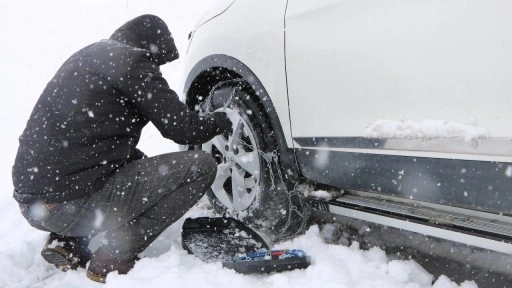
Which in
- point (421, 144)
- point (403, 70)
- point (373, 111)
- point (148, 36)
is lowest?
point (421, 144)

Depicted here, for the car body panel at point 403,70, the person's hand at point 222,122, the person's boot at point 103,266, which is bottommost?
the person's boot at point 103,266

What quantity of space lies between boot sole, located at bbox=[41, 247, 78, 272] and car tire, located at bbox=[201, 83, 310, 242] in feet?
3.21

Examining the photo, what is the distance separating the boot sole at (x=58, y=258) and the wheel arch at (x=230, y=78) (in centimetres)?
125

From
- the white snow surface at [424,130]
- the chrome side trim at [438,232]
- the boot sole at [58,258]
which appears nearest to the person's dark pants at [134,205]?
the boot sole at [58,258]

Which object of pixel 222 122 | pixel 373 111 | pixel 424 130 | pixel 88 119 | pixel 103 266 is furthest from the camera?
pixel 222 122

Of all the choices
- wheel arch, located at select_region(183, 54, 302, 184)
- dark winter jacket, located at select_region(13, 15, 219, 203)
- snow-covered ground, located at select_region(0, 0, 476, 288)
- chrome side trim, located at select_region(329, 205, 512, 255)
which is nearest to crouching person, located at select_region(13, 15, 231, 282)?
dark winter jacket, located at select_region(13, 15, 219, 203)

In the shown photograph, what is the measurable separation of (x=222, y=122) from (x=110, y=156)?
0.63m

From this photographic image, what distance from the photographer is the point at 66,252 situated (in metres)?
2.38

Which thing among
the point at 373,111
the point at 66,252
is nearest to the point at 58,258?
the point at 66,252

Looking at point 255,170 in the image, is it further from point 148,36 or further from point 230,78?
point 148,36

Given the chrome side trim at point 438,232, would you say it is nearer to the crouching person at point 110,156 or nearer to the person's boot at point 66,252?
the crouching person at point 110,156

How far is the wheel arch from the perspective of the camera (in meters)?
2.33

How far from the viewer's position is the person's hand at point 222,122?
242 cm

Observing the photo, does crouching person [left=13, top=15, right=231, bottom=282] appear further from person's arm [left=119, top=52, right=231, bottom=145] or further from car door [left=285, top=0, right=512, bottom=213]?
car door [left=285, top=0, right=512, bottom=213]
